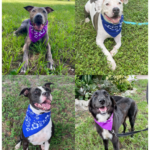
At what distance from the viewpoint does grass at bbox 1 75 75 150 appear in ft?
9.66

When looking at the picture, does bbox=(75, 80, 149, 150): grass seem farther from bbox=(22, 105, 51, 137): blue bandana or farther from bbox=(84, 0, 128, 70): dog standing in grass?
bbox=(84, 0, 128, 70): dog standing in grass

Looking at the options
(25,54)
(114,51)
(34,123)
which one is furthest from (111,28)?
(34,123)

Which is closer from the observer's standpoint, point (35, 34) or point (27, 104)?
point (35, 34)

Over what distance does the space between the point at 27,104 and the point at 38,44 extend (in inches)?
58.3

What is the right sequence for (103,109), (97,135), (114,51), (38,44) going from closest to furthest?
(103,109) < (97,135) < (38,44) < (114,51)

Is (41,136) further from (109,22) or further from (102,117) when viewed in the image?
(109,22)

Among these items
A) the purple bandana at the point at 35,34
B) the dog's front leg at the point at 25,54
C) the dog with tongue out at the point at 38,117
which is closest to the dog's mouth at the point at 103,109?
the dog with tongue out at the point at 38,117

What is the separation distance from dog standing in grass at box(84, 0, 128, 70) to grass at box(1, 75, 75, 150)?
3.99ft

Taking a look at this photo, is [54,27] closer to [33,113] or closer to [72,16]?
[72,16]

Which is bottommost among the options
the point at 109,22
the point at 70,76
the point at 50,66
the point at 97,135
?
the point at 97,135

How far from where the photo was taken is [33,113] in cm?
237

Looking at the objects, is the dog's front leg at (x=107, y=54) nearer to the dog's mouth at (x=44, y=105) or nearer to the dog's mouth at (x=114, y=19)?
the dog's mouth at (x=114, y=19)

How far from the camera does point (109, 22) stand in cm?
354

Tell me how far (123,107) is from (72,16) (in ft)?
11.0
